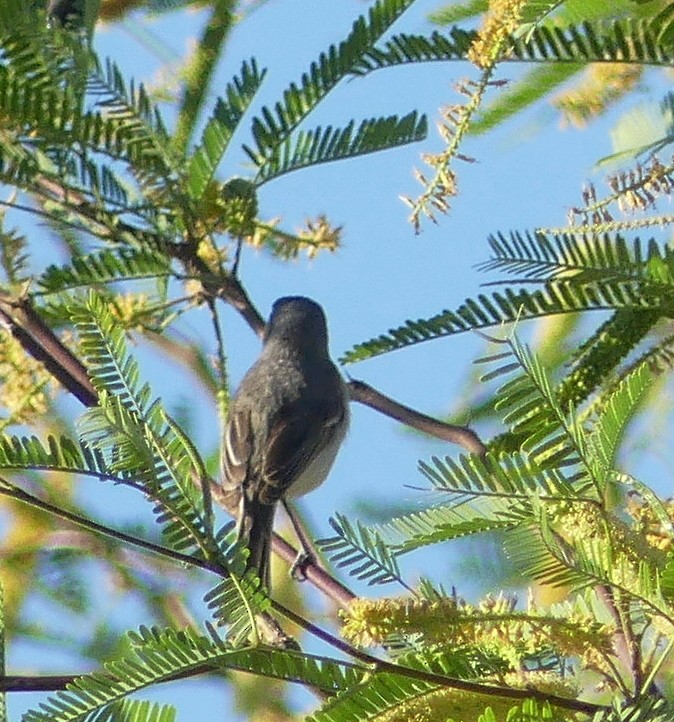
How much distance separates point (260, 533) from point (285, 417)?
109 cm

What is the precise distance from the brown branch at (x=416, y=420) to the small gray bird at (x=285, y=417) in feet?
2.35

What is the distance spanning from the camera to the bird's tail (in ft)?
8.30

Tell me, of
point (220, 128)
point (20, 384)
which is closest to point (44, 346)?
point (20, 384)

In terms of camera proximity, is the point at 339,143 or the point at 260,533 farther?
the point at 260,533

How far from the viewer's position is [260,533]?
2.82 m

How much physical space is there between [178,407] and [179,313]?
8.3 inches

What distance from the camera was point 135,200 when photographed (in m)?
2.37

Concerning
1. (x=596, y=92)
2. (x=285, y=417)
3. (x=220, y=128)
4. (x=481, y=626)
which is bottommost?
(x=481, y=626)

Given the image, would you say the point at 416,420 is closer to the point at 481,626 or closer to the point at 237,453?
the point at 481,626

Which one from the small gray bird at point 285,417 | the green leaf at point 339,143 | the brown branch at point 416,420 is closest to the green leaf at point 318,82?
the green leaf at point 339,143

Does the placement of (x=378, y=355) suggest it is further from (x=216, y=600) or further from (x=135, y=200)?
(x=216, y=600)

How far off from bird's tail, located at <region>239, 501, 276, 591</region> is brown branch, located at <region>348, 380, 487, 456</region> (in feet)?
1.12

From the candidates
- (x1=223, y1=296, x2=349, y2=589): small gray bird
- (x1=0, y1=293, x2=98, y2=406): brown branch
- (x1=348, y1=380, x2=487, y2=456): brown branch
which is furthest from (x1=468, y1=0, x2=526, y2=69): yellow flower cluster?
(x1=223, y1=296, x2=349, y2=589): small gray bird

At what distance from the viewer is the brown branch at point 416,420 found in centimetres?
A: 205
